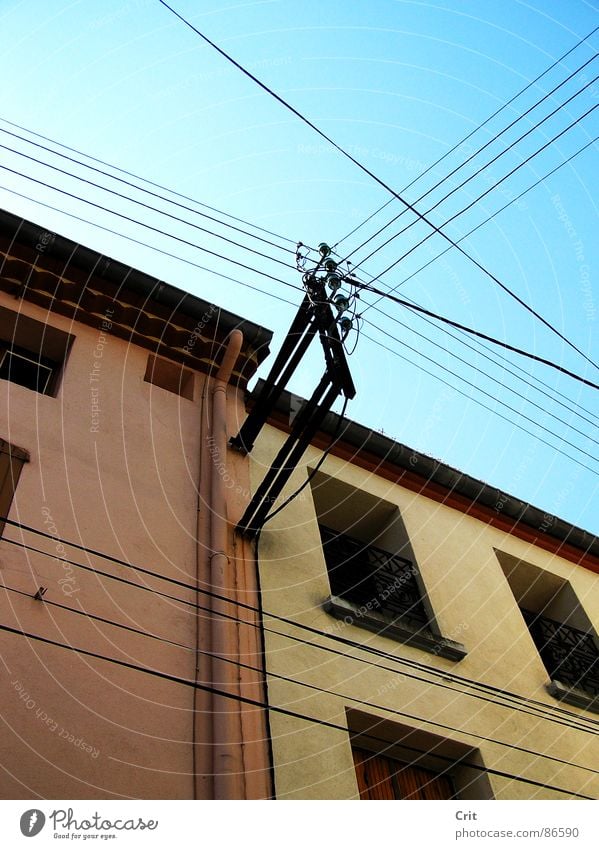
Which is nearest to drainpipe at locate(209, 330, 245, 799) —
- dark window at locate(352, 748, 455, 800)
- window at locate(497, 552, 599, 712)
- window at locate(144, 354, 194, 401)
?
window at locate(144, 354, 194, 401)

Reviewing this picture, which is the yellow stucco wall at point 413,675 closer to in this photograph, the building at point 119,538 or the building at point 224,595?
the building at point 224,595

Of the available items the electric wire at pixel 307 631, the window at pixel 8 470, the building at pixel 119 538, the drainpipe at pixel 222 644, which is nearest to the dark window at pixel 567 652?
the electric wire at pixel 307 631

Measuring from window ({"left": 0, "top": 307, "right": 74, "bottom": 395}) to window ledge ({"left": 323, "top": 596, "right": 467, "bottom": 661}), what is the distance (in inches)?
168

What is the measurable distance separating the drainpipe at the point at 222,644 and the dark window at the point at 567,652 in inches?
222

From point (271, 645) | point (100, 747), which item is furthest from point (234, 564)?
point (100, 747)

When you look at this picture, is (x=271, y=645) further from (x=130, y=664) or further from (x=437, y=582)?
(x=437, y=582)

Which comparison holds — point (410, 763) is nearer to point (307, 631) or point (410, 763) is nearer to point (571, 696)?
point (307, 631)

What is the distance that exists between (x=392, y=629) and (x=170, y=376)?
438 centimetres

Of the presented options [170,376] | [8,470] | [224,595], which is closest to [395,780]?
[224,595]

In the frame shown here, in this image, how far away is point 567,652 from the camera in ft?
38.7

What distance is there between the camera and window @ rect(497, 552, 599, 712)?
11.1 meters

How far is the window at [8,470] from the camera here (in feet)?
24.5
